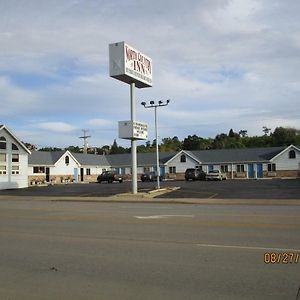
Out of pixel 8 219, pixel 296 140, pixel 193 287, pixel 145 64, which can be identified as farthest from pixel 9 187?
pixel 296 140

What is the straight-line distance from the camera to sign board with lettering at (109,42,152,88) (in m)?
31.1

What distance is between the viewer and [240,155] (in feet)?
243

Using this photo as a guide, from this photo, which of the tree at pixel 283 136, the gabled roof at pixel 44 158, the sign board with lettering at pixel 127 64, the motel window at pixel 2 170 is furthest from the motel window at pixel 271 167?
the sign board with lettering at pixel 127 64

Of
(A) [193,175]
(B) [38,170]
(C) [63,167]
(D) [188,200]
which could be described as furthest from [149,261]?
(C) [63,167]

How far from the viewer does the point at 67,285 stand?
23.3ft

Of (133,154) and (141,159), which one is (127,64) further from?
(141,159)

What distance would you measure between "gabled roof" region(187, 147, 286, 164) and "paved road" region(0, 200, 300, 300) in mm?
59125

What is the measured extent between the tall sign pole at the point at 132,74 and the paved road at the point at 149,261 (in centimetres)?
1803

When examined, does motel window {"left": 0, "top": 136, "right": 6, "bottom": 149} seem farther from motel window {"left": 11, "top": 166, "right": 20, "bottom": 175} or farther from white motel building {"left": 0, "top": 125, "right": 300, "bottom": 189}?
white motel building {"left": 0, "top": 125, "right": 300, "bottom": 189}

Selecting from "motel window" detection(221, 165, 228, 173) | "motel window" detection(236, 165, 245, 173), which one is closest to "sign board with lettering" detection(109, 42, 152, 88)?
"motel window" detection(221, 165, 228, 173)

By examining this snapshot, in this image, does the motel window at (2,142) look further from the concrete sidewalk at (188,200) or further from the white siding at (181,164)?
the white siding at (181,164)

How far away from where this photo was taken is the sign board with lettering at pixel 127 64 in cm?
3111

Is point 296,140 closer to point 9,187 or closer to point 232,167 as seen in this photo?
point 232,167
